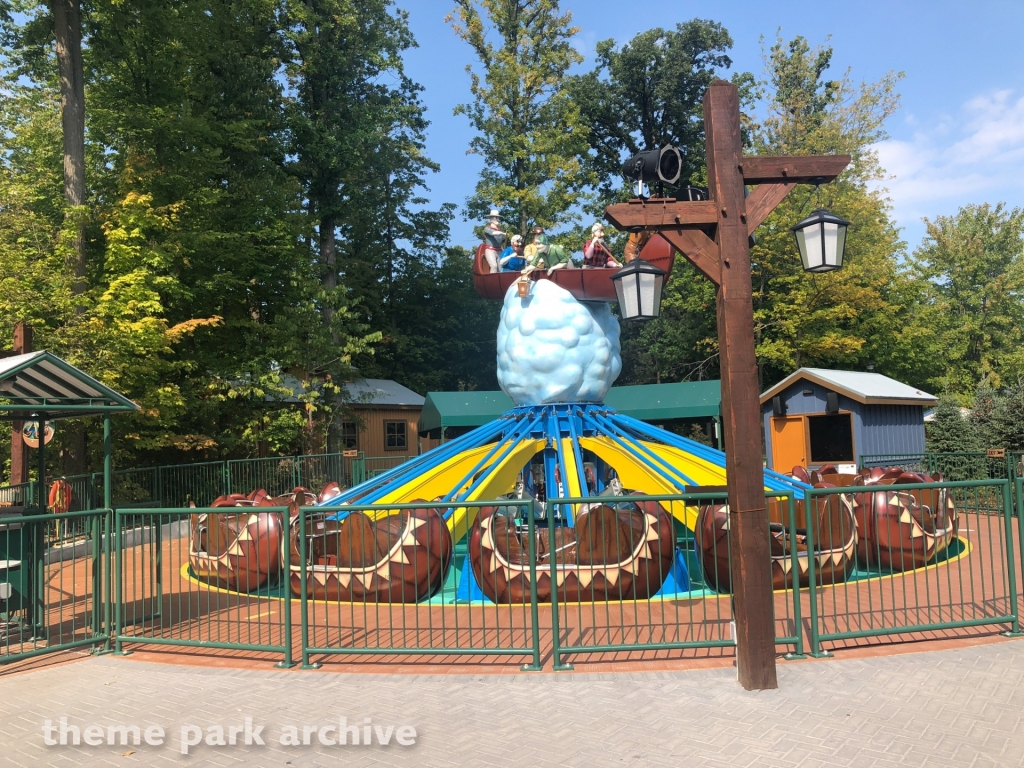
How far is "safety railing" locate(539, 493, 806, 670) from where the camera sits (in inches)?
245

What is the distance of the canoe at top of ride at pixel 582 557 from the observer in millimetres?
7613

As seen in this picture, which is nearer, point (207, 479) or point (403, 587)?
point (403, 587)

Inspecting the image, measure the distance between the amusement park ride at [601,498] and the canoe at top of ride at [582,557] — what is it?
2 cm

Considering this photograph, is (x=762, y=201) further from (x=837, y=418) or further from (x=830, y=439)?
(x=830, y=439)

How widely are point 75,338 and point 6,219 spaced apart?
14.9 ft

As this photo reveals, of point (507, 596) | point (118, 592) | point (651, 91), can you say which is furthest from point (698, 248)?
point (651, 91)

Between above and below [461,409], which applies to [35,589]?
below

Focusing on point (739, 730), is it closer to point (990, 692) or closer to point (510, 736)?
point (510, 736)

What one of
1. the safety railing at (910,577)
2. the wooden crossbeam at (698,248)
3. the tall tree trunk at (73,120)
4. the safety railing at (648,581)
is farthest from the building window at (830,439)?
the tall tree trunk at (73,120)

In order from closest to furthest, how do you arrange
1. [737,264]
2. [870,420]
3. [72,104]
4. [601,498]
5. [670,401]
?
[737,264]
[601,498]
[72,104]
[870,420]
[670,401]

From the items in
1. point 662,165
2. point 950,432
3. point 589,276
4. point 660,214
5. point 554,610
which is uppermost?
point 589,276

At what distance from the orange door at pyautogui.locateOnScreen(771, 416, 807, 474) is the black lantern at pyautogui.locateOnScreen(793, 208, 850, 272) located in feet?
52.3

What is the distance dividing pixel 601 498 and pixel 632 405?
18.0 meters

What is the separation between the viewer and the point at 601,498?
635cm
